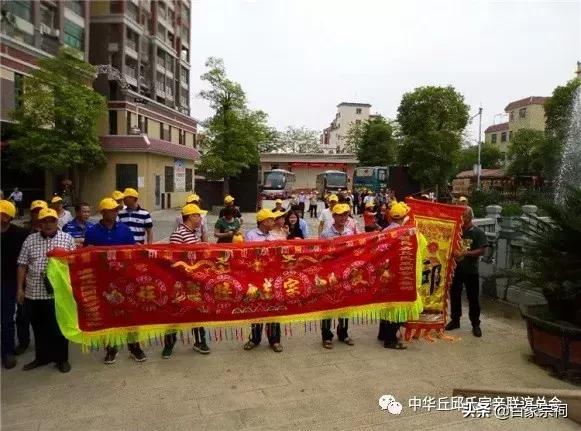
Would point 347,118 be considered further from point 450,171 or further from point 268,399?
point 268,399

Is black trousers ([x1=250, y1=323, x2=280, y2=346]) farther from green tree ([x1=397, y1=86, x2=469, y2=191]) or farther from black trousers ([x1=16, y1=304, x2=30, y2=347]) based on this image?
green tree ([x1=397, y1=86, x2=469, y2=191])

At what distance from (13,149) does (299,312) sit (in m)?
18.3

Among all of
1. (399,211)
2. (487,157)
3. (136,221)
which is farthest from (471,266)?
(487,157)

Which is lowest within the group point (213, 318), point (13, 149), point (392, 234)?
point (213, 318)

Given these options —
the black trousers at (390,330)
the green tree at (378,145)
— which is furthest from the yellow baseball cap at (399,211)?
the green tree at (378,145)

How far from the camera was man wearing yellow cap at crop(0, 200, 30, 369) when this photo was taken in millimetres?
4359

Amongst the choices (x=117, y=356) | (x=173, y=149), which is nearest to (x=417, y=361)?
(x=117, y=356)

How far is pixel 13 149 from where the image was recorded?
61.9 ft

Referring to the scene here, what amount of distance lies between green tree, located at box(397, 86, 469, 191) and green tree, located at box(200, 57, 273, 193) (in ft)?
36.1

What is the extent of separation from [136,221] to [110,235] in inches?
63.6

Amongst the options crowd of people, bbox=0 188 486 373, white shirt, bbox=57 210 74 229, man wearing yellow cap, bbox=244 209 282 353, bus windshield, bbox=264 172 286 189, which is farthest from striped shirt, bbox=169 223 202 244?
bus windshield, bbox=264 172 286 189

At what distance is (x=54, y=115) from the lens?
19.2 metres

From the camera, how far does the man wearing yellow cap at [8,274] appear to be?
436 cm

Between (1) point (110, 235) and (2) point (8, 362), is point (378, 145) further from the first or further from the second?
→ (2) point (8, 362)
